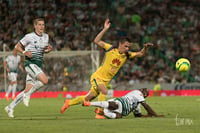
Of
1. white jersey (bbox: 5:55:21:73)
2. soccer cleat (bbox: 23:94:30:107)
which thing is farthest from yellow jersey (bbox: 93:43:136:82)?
white jersey (bbox: 5:55:21:73)

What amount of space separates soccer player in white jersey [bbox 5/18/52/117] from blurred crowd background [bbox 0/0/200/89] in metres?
16.8

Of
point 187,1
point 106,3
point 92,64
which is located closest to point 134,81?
point 92,64

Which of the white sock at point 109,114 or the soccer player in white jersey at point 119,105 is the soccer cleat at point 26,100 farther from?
the white sock at point 109,114

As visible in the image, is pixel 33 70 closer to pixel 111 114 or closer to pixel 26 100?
pixel 26 100

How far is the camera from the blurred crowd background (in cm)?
3259

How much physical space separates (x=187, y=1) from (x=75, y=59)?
1190 cm

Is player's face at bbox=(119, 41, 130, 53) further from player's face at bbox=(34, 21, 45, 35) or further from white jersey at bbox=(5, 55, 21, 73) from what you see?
white jersey at bbox=(5, 55, 21, 73)

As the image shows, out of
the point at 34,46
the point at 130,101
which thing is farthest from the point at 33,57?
the point at 130,101

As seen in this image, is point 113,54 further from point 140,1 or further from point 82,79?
point 140,1

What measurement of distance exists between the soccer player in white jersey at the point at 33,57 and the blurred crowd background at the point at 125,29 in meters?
16.8

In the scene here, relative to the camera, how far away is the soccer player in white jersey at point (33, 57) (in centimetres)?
1365

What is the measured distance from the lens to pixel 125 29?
36219 millimetres

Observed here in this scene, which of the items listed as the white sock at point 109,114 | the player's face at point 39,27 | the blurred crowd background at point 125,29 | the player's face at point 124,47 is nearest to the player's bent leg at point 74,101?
the white sock at point 109,114

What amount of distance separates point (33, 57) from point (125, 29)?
894 inches
